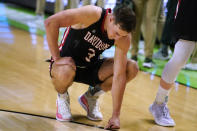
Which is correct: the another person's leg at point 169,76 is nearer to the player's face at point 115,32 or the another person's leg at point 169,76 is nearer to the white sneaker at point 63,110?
the player's face at point 115,32

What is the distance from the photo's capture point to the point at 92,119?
2.07 m

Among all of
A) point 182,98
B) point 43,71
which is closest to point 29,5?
point 43,71

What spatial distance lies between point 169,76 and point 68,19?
0.75m

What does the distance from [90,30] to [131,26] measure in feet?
0.92

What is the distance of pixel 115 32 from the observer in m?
1.76

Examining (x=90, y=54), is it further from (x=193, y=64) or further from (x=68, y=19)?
(x=193, y=64)

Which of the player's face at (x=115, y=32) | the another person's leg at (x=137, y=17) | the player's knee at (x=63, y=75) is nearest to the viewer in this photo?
the player's face at (x=115, y=32)

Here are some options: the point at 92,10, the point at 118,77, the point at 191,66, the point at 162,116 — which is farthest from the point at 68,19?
the point at 191,66

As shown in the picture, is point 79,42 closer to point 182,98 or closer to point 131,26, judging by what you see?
point 131,26

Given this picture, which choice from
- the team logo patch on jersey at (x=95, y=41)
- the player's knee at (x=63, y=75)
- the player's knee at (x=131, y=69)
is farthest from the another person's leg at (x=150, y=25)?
the player's knee at (x=63, y=75)

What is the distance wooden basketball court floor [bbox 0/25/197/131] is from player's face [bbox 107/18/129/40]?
0.56m

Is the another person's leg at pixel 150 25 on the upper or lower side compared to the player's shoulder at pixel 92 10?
lower

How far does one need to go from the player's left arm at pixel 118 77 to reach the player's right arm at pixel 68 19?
21 centimetres

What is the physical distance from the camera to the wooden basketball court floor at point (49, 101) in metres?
1.94
